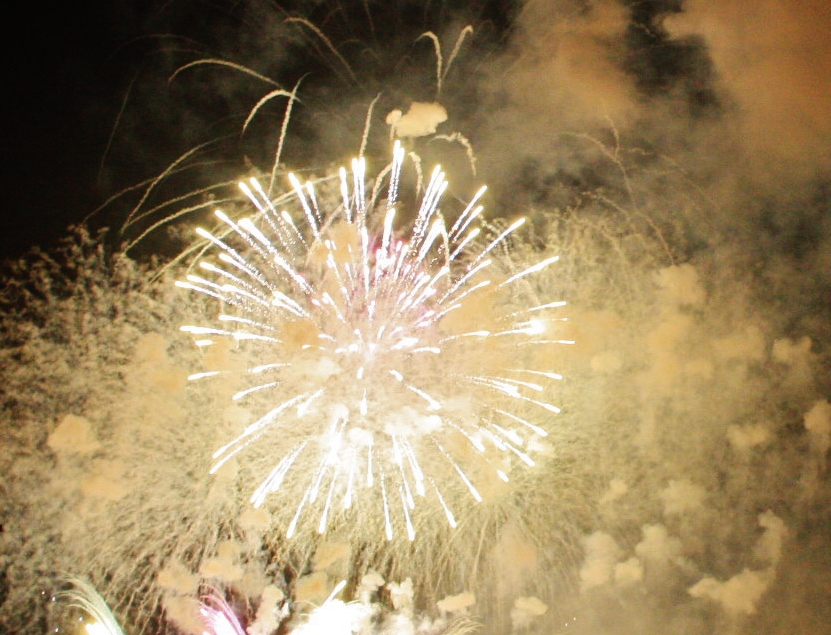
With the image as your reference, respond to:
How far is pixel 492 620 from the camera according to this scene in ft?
32.9

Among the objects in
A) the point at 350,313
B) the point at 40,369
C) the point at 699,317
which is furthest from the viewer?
the point at 699,317

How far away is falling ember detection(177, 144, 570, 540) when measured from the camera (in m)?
7.68

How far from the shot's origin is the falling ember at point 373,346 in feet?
25.2

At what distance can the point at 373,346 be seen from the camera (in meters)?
7.78

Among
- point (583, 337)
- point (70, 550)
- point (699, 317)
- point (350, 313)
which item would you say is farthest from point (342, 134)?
point (70, 550)

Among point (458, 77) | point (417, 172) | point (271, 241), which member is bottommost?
point (271, 241)

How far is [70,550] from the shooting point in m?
8.74

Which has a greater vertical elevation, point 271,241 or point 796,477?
point 271,241

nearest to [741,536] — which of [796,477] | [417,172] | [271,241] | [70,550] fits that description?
[796,477]

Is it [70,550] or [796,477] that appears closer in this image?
[70,550]

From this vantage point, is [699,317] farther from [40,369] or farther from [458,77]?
[40,369]

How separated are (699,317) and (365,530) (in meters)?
4.83

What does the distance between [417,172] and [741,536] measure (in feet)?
22.4

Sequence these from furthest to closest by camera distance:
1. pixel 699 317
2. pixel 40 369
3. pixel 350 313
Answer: pixel 699 317
pixel 40 369
pixel 350 313
